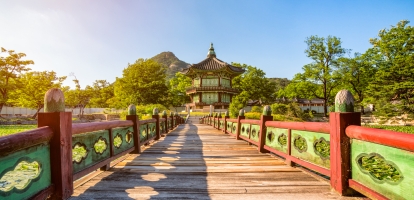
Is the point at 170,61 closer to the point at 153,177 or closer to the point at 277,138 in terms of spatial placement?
the point at 277,138

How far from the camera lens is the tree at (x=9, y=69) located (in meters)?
28.5

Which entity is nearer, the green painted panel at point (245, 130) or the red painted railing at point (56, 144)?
the red painted railing at point (56, 144)

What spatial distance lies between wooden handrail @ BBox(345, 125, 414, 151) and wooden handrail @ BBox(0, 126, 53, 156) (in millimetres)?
2674

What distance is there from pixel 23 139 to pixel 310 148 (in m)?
3.01

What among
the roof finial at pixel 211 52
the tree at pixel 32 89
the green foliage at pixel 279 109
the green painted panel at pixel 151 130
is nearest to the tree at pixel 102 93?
the tree at pixel 32 89

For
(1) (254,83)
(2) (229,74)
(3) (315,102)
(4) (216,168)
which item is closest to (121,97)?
(2) (229,74)

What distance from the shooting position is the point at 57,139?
2.07 m

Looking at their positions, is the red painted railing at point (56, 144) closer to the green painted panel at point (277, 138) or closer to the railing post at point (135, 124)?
the railing post at point (135, 124)

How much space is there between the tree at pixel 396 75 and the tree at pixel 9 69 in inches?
1591

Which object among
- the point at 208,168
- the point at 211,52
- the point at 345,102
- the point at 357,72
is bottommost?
the point at 208,168

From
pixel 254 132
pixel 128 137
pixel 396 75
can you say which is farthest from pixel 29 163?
pixel 396 75

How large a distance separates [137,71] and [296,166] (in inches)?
1467

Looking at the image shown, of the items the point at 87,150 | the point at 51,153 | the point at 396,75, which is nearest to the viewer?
the point at 51,153

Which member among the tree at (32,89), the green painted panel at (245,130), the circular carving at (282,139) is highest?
the tree at (32,89)
